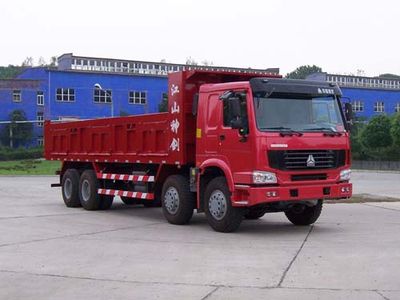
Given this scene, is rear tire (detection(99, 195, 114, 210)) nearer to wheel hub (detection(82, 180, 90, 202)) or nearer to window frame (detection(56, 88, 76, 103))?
wheel hub (detection(82, 180, 90, 202))

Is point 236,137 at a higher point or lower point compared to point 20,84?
lower

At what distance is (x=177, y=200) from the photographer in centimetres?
1346

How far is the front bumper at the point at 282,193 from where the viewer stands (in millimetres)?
11383

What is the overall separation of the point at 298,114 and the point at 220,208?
Result: 240cm

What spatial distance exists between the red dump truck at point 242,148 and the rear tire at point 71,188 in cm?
370

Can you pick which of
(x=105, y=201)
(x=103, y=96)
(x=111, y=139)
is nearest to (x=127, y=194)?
(x=111, y=139)

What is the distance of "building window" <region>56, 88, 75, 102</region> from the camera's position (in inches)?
3339

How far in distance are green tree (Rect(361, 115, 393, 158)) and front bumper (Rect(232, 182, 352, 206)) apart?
57822mm

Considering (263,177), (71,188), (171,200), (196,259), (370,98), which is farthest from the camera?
(370,98)

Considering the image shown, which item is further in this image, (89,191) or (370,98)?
(370,98)

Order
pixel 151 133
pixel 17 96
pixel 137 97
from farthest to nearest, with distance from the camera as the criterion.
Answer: pixel 137 97, pixel 17 96, pixel 151 133

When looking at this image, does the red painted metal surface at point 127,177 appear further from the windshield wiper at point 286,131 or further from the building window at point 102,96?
the building window at point 102,96

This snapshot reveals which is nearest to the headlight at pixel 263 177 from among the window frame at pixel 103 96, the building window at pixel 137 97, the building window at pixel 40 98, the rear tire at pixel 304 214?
the rear tire at pixel 304 214

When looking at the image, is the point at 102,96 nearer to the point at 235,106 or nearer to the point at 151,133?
the point at 151,133
